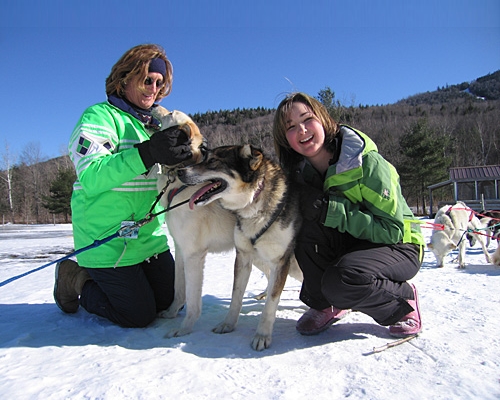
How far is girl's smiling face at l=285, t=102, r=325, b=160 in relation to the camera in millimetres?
2541

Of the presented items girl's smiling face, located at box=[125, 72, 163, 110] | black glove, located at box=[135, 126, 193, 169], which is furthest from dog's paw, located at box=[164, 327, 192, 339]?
girl's smiling face, located at box=[125, 72, 163, 110]

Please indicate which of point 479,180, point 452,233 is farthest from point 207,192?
point 479,180

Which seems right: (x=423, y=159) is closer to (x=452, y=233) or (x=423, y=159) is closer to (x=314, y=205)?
(x=452, y=233)

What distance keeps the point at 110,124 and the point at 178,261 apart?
4.23ft

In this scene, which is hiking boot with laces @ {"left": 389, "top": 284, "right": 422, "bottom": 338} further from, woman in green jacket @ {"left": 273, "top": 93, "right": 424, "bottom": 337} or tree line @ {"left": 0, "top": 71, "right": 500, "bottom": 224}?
tree line @ {"left": 0, "top": 71, "right": 500, "bottom": 224}

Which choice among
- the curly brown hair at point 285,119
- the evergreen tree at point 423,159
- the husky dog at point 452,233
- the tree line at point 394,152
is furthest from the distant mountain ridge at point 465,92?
the curly brown hair at point 285,119

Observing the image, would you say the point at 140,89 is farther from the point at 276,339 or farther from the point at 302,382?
the point at 302,382

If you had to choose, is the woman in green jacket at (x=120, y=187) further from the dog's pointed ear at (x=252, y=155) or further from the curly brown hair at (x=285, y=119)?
the curly brown hair at (x=285, y=119)

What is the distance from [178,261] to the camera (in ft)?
9.82

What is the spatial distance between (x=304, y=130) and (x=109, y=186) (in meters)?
1.52

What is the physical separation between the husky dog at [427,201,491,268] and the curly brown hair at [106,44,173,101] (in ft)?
17.9

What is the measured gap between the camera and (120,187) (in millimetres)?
2738

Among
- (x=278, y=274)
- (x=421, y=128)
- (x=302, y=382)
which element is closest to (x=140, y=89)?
(x=278, y=274)

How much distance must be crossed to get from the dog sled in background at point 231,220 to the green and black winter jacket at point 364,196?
347 mm
